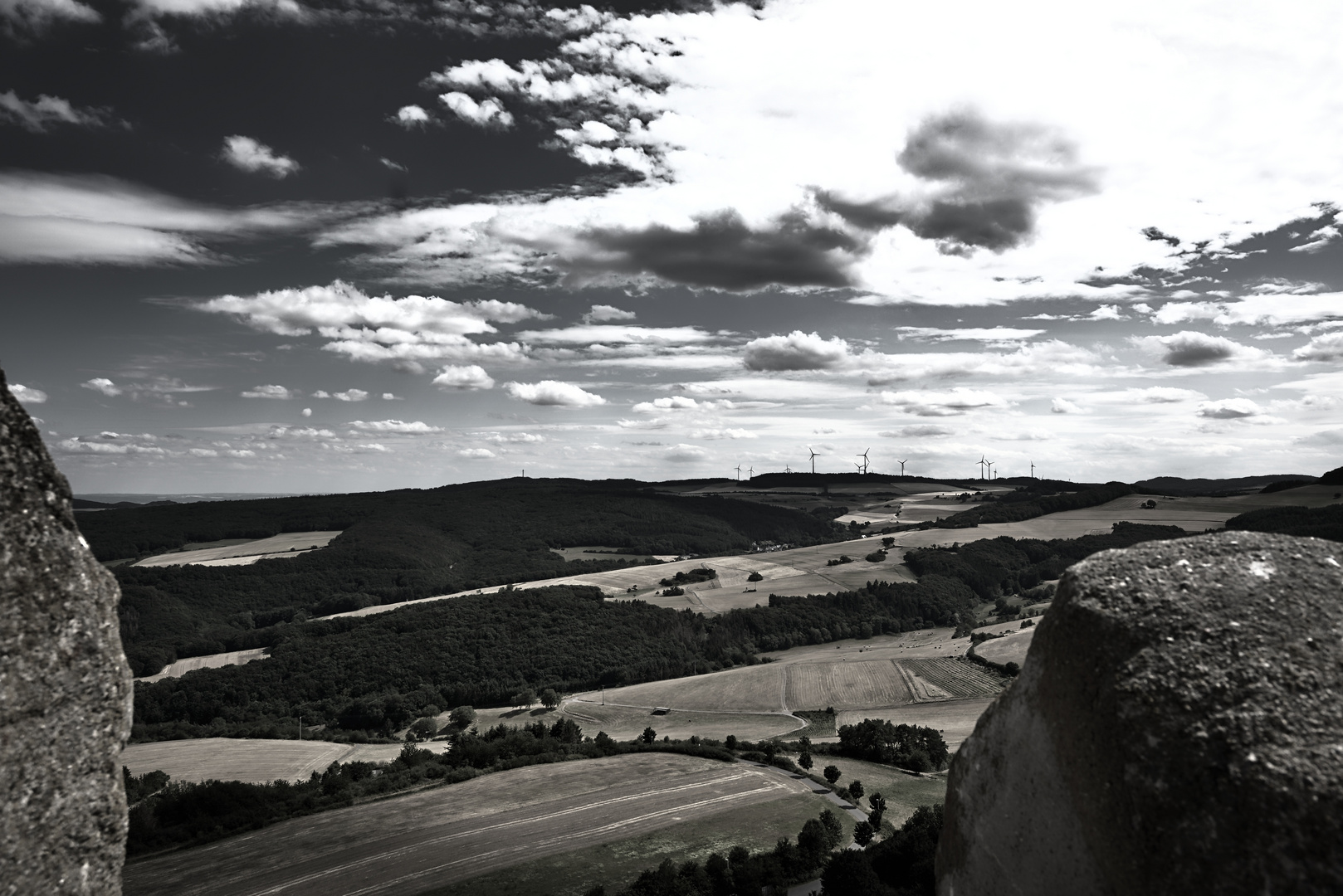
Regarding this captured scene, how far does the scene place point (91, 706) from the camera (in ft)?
29.2

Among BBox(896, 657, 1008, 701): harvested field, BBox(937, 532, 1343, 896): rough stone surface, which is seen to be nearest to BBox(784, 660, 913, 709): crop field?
BBox(896, 657, 1008, 701): harvested field

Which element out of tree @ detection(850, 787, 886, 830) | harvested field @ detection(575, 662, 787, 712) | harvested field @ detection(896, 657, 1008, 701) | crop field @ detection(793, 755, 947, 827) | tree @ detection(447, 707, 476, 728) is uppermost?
tree @ detection(850, 787, 886, 830)

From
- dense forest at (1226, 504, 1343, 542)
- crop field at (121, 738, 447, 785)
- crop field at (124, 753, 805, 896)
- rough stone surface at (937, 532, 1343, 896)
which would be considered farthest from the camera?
dense forest at (1226, 504, 1343, 542)

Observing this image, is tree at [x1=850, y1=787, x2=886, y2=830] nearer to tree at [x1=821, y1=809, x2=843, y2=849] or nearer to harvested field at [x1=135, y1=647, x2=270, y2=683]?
tree at [x1=821, y1=809, x2=843, y2=849]

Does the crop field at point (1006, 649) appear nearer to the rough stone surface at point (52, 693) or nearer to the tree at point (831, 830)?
the tree at point (831, 830)

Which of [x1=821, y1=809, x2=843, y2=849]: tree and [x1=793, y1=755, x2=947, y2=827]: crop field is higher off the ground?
[x1=821, y1=809, x2=843, y2=849]: tree

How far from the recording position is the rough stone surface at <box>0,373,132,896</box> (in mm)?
8000

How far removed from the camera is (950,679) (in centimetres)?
11062

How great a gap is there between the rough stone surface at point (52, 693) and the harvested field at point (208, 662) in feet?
512

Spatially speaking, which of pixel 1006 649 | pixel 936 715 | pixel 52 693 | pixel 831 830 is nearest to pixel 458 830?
pixel 831 830

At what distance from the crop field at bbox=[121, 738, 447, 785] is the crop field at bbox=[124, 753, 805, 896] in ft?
86.9

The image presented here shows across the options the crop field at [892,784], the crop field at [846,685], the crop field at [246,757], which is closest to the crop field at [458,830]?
the crop field at [892,784]

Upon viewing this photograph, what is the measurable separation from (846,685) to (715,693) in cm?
1960

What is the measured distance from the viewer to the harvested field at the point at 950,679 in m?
104
